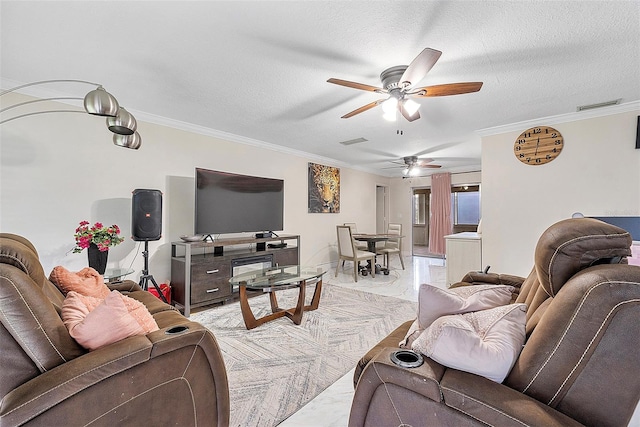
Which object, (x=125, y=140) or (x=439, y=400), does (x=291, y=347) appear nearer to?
(x=439, y=400)

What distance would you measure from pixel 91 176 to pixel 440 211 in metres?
7.11

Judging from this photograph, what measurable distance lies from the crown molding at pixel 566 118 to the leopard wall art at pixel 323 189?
286cm

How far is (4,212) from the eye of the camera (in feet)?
8.14

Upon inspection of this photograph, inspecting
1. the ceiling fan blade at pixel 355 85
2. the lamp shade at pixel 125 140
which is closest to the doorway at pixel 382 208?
the ceiling fan blade at pixel 355 85

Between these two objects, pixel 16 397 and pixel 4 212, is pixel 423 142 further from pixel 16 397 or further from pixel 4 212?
pixel 4 212

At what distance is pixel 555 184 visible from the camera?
3395mm

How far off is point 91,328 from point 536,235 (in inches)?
176

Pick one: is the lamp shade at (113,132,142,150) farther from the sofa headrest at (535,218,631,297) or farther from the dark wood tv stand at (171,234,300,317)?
the sofa headrest at (535,218,631,297)

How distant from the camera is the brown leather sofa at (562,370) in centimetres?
77

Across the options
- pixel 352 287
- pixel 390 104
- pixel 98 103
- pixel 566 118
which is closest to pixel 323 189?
pixel 352 287

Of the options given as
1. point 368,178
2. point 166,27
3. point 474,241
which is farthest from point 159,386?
point 368,178

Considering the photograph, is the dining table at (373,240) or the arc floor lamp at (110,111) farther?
the dining table at (373,240)

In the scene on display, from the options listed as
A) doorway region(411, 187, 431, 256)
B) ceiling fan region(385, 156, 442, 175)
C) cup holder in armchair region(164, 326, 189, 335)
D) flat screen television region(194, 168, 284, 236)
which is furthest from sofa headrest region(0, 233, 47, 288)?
doorway region(411, 187, 431, 256)

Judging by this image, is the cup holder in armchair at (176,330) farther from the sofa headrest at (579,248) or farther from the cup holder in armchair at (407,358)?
the sofa headrest at (579,248)
